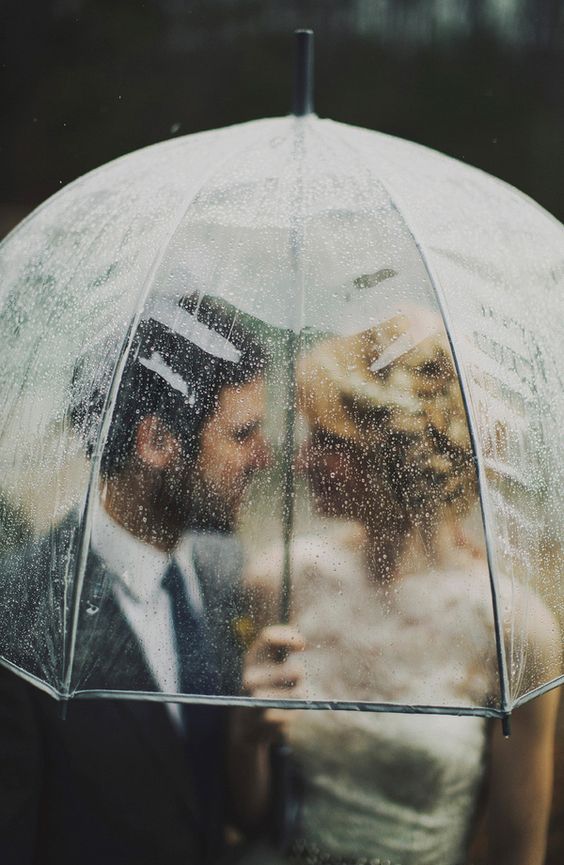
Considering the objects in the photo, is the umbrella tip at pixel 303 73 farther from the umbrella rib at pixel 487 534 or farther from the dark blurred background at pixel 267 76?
the dark blurred background at pixel 267 76

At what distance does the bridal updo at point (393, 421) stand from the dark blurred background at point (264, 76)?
92.6 inches

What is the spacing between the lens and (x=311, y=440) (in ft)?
4.11

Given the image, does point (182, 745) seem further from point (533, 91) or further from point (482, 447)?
point (533, 91)

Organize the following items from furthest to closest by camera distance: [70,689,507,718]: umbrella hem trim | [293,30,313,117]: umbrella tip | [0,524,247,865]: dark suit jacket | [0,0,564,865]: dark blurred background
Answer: [0,0,564,865]: dark blurred background, [0,524,247,865]: dark suit jacket, [293,30,313,117]: umbrella tip, [70,689,507,718]: umbrella hem trim

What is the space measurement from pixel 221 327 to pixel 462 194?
47cm

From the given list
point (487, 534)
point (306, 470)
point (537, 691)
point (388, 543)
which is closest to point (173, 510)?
point (306, 470)

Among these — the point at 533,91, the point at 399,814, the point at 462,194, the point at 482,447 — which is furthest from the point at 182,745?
the point at 533,91

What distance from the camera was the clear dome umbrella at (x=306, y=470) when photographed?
49.7 inches

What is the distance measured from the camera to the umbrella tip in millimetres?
1540

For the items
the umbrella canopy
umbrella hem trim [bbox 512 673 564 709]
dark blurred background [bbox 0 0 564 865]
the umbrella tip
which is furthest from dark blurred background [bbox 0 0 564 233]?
umbrella hem trim [bbox 512 673 564 709]

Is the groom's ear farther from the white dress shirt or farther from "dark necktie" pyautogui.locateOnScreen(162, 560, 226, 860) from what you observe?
"dark necktie" pyautogui.locateOnScreen(162, 560, 226, 860)

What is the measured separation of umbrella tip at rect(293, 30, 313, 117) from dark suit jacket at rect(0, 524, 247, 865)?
111 centimetres

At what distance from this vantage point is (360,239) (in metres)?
1.33

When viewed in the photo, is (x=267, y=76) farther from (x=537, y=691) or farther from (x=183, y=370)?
(x=537, y=691)
